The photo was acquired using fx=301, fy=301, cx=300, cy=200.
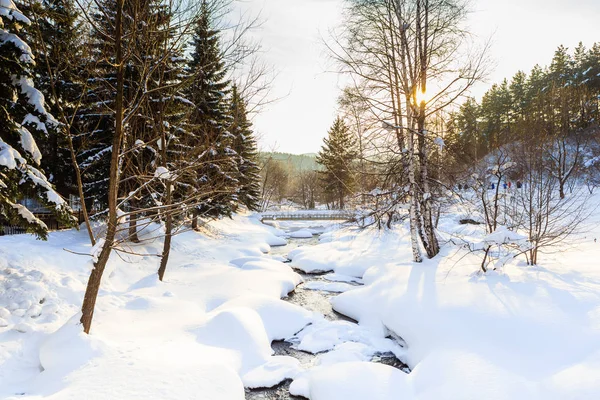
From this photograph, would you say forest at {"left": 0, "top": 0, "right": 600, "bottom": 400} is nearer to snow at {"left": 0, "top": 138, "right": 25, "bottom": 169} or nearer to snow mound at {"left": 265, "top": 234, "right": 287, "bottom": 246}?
snow at {"left": 0, "top": 138, "right": 25, "bottom": 169}

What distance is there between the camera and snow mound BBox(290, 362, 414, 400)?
4.05 meters

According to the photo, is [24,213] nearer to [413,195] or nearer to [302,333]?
[302,333]

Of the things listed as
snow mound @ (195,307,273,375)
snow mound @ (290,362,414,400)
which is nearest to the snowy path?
snow mound @ (290,362,414,400)

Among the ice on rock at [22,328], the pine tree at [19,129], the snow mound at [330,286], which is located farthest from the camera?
the snow mound at [330,286]

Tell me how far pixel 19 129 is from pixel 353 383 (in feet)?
23.3

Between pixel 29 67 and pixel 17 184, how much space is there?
226 cm

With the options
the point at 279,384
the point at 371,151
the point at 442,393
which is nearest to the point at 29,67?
the point at 279,384

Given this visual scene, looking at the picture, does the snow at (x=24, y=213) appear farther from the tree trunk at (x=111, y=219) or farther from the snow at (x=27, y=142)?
the tree trunk at (x=111, y=219)

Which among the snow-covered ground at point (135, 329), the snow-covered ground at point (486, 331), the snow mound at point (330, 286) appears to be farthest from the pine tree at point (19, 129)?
the snow mound at point (330, 286)

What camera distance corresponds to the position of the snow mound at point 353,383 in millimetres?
4055

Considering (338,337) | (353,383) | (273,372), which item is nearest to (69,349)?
(273,372)

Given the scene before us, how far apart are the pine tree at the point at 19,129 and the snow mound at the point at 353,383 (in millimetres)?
5273

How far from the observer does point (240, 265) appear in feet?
38.8

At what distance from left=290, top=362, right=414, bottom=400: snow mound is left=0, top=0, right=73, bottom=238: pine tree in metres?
5.27
